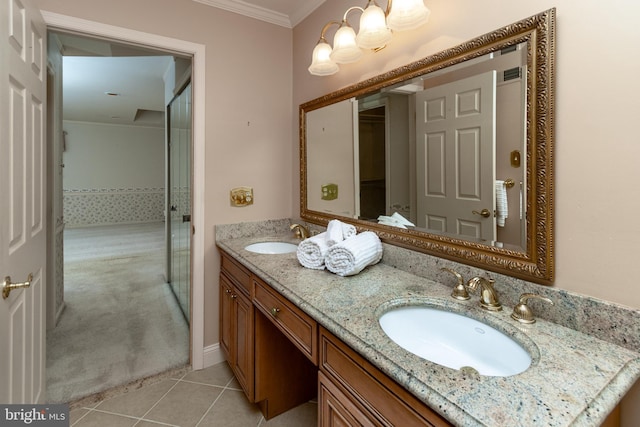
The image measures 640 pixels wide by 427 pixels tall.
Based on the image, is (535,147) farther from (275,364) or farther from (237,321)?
(237,321)

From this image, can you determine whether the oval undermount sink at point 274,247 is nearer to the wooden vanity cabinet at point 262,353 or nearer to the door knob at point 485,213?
the wooden vanity cabinet at point 262,353

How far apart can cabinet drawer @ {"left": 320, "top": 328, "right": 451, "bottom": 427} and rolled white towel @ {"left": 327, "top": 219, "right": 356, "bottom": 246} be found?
57 cm

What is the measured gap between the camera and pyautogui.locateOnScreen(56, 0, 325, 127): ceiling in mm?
2062

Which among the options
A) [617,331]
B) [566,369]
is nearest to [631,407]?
[617,331]

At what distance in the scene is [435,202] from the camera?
131 cm

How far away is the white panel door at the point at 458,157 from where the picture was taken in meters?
1.11

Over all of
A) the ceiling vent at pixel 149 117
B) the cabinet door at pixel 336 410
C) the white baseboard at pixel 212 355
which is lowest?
the white baseboard at pixel 212 355

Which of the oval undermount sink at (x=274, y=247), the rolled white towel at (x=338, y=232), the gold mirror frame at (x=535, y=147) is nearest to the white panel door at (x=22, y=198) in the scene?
the oval undermount sink at (x=274, y=247)

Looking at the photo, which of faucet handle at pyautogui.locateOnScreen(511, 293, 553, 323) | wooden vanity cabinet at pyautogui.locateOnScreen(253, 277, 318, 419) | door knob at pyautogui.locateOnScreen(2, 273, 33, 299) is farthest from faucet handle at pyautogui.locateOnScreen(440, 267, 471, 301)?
door knob at pyautogui.locateOnScreen(2, 273, 33, 299)

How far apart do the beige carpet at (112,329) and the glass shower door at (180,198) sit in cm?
23

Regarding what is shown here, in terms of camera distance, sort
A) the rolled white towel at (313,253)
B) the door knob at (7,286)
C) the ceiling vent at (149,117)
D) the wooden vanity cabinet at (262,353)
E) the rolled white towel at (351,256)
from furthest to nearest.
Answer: the ceiling vent at (149,117)
the wooden vanity cabinet at (262,353)
the rolled white towel at (313,253)
the rolled white towel at (351,256)
the door knob at (7,286)

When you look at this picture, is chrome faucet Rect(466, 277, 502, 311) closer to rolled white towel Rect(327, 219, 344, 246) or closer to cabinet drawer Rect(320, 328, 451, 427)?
cabinet drawer Rect(320, 328, 451, 427)

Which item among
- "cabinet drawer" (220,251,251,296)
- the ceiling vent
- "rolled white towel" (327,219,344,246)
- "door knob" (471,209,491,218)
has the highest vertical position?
the ceiling vent

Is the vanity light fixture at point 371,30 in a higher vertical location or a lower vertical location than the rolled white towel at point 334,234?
higher
